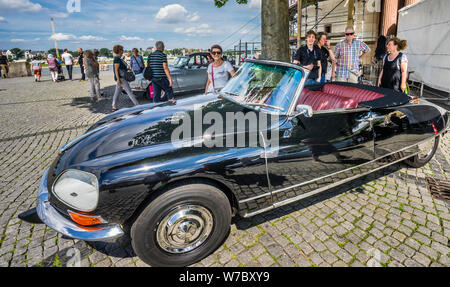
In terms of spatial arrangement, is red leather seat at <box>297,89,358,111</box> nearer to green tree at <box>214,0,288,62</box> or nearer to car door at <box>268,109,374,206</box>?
car door at <box>268,109,374,206</box>

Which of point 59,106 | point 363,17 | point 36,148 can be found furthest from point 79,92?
point 363,17

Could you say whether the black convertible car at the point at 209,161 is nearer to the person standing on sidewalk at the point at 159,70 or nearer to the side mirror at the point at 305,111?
the side mirror at the point at 305,111

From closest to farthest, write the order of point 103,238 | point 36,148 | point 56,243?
point 103,238
point 56,243
point 36,148

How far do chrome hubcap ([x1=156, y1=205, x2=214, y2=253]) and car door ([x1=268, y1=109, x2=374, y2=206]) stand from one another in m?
0.68

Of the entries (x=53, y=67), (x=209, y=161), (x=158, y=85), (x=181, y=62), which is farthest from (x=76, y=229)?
(x=53, y=67)

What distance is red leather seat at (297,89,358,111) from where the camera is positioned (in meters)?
2.82

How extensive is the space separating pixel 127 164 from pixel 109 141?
0.58 m

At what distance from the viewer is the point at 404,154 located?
10.3ft

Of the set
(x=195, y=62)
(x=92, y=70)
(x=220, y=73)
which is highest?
(x=195, y=62)

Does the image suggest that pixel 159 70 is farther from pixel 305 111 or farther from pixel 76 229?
pixel 76 229

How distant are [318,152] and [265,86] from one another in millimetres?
908

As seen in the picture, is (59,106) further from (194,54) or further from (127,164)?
(127,164)

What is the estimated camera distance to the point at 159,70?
6.42 metres

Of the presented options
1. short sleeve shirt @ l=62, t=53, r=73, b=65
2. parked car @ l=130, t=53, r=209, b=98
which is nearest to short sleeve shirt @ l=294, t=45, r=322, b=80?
parked car @ l=130, t=53, r=209, b=98
